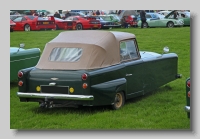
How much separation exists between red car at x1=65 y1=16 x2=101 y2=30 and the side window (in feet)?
1.70

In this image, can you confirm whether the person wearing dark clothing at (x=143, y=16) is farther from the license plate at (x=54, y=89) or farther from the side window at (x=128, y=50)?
the license plate at (x=54, y=89)

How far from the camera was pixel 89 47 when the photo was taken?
1438 cm

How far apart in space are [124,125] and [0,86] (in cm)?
211

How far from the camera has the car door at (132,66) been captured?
14.7m

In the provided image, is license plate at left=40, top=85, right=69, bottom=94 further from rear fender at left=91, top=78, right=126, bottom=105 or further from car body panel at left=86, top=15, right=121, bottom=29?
car body panel at left=86, top=15, right=121, bottom=29

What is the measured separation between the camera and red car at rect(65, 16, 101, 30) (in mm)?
14703

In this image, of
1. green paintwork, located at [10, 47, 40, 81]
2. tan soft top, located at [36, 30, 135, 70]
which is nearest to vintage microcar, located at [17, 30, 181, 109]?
tan soft top, located at [36, 30, 135, 70]

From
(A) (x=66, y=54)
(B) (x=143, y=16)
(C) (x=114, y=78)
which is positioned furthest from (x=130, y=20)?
(A) (x=66, y=54)

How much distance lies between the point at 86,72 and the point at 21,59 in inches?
54.8

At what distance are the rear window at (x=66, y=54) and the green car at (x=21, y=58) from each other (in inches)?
13.6

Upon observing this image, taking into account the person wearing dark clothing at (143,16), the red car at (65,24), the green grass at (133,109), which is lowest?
the green grass at (133,109)

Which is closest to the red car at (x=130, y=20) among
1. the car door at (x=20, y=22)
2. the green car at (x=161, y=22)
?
the green car at (x=161, y=22)

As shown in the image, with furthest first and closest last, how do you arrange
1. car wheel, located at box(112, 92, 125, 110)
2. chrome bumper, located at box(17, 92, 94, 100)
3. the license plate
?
car wheel, located at box(112, 92, 125, 110) < the license plate < chrome bumper, located at box(17, 92, 94, 100)

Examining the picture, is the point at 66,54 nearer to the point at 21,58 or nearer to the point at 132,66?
the point at 21,58
